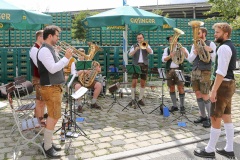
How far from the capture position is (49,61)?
165 inches

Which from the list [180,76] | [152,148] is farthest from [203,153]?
[180,76]

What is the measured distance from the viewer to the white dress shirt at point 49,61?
165 inches

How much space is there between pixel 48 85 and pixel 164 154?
221cm

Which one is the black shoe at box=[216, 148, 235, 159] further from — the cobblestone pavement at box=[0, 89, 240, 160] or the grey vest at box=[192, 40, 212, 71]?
the grey vest at box=[192, 40, 212, 71]

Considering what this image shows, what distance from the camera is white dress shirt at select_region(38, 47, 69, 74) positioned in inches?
165

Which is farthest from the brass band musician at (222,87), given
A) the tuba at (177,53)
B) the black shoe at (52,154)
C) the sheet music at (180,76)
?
the tuba at (177,53)

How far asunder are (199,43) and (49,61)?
10.5 ft

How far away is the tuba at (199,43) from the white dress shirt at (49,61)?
2.94 metres

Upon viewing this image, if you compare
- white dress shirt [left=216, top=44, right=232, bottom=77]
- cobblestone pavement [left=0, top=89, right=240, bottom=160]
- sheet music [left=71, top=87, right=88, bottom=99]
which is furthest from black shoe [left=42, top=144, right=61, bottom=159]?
white dress shirt [left=216, top=44, right=232, bottom=77]

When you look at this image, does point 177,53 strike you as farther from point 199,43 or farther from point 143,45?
point 199,43

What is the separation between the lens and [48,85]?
4395 millimetres

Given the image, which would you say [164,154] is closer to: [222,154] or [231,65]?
[222,154]

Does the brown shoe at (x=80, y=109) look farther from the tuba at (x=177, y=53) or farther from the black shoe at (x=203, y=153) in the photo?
the black shoe at (x=203, y=153)

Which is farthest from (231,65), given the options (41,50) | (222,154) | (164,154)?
(41,50)
